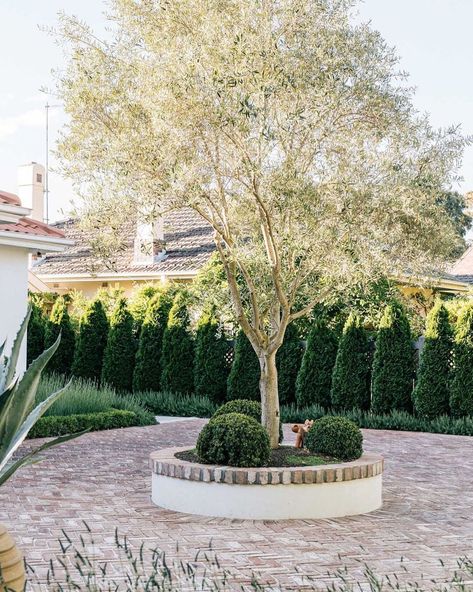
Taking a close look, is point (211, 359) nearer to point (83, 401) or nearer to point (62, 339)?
point (83, 401)

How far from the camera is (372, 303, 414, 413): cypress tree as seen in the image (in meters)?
16.5

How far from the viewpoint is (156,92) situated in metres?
8.59

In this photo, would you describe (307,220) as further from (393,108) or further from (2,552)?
(2,552)

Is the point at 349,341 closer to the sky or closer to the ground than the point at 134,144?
closer to the ground

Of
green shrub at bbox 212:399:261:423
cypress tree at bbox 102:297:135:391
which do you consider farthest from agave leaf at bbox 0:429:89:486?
cypress tree at bbox 102:297:135:391

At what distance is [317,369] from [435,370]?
7.89 ft

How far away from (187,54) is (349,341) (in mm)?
9482

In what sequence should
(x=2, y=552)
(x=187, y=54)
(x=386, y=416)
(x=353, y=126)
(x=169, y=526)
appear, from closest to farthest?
(x=2, y=552)
(x=169, y=526)
(x=187, y=54)
(x=353, y=126)
(x=386, y=416)

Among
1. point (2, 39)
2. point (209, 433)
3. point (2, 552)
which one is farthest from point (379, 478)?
point (2, 39)

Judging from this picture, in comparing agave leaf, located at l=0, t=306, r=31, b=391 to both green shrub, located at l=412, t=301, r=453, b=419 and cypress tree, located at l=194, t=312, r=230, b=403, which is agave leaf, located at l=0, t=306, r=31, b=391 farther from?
cypress tree, located at l=194, t=312, r=230, b=403

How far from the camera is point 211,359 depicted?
59.9ft

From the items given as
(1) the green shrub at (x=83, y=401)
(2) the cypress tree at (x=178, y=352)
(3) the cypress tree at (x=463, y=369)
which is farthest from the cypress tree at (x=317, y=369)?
(1) the green shrub at (x=83, y=401)

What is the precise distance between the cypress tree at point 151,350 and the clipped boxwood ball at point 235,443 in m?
10.7

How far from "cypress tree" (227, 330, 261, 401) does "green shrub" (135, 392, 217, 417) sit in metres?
0.57
